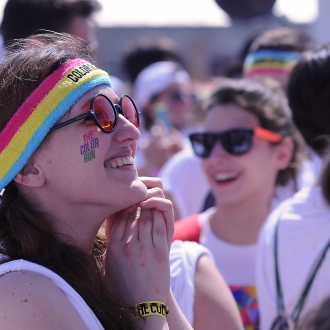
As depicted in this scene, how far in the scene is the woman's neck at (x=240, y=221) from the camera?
3.51 m

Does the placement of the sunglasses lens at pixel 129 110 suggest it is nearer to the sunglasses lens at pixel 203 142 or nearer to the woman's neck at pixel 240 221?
the woman's neck at pixel 240 221

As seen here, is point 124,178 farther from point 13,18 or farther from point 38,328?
point 13,18

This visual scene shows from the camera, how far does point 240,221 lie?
3604 millimetres

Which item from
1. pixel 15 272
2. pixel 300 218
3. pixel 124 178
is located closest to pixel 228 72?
pixel 300 218

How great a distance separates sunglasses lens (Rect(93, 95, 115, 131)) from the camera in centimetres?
204

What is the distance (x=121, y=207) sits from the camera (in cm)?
206

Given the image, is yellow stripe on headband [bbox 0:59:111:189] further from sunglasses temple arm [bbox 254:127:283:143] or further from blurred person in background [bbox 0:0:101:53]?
sunglasses temple arm [bbox 254:127:283:143]

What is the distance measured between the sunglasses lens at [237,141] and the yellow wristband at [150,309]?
1.91 metres

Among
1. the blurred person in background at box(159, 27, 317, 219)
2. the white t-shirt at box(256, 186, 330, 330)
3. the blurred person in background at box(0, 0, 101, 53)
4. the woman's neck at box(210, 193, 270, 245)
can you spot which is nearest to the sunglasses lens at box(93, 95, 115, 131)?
the white t-shirt at box(256, 186, 330, 330)

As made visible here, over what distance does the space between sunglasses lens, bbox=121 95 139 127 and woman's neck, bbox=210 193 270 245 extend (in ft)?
4.61

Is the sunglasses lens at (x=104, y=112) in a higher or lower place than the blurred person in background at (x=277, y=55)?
higher

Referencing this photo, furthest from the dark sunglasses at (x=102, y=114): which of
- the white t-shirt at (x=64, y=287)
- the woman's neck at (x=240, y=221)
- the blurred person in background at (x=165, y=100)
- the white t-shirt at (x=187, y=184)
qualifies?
the blurred person in background at (x=165, y=100)

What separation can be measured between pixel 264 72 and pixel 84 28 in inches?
Answer: 73.8

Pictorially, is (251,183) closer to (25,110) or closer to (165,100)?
(25,110)
